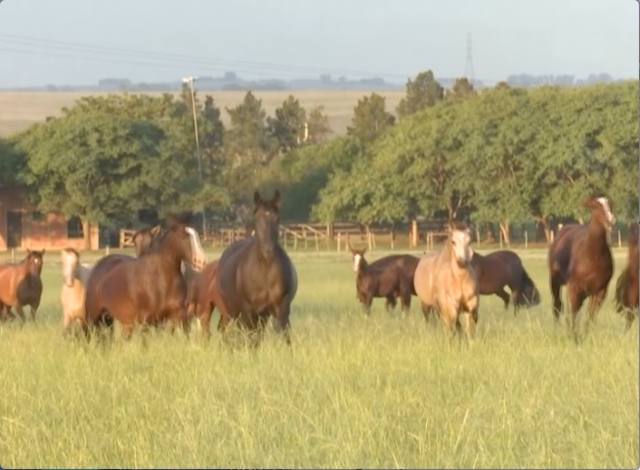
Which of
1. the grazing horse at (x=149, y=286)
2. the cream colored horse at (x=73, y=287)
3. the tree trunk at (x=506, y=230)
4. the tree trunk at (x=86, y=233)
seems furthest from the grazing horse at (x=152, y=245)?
the tree trunk at (x=506, y=230)

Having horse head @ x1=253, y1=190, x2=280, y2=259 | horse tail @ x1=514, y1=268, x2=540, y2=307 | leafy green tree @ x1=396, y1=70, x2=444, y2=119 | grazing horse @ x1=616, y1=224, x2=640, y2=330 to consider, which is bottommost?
horse tail @ x1=514, y1=268, x2=540, y2=307

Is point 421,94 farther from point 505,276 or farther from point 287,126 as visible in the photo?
point 505,276

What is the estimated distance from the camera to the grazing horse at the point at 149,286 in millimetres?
11969

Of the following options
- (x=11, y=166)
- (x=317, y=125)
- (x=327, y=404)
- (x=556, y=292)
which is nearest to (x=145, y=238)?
(x=317, y=125)

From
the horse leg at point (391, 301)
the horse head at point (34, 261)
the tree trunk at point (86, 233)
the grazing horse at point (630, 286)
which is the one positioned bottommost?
the horse leg at point (391, 301)

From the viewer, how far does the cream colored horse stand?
13336 millimetres

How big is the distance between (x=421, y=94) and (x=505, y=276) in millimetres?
10858

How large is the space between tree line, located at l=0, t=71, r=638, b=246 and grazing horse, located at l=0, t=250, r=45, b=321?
518 centimetres

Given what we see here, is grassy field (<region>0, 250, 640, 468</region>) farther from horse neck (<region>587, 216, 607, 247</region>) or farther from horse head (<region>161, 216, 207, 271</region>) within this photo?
horse neck (<region>587, 216, 607, 247</region>)

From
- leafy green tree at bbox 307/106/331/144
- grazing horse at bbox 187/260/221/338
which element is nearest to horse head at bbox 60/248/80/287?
grazing horse at bbox 187/260/221/338

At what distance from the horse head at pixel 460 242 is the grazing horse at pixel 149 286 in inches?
89.7

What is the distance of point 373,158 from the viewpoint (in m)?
13.4

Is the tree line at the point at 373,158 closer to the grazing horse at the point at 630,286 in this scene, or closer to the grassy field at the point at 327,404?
the grazing horse at the point at 630,286

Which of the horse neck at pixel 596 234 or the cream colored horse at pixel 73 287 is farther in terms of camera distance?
the cream colored horse at pixel 73 287
